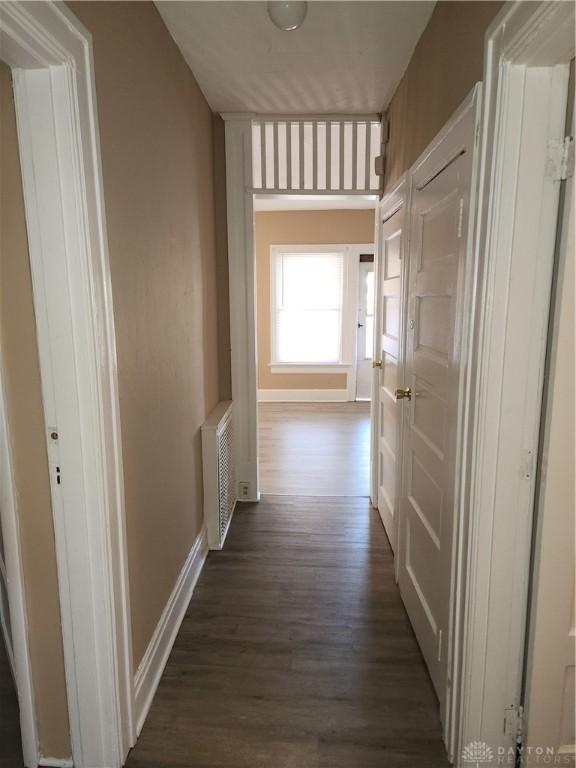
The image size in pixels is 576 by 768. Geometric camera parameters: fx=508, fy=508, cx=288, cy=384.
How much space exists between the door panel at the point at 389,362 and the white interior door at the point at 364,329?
3546 millimetres

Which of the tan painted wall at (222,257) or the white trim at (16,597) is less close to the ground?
the tan painted wall at (222,257)

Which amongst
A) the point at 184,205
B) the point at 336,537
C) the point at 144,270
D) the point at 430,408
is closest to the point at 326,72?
the point at 184,205

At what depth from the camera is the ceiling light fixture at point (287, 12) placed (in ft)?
5.67

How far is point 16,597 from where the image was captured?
148 cm

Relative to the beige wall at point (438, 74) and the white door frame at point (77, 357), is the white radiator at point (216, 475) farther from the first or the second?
the beige wall at point (438, 74)

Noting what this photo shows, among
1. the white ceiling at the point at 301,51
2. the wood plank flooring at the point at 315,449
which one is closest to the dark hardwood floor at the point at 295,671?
the wood plank flooring at the point at 315,449

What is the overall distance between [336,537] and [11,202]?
2.49 m

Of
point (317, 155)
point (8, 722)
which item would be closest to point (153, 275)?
point (8, 722)

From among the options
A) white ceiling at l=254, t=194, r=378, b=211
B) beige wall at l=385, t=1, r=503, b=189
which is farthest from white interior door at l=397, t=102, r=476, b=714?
white ceiling at l=254, t=194, r=378, b=211

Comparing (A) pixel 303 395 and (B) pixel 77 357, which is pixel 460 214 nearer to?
(B) pixel 77 357

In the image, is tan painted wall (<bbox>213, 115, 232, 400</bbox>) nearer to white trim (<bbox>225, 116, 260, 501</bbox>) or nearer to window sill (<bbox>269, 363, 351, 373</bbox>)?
white trim (<bbox>225, 116, 260, 501</bbox>)

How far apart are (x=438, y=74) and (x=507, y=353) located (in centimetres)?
120

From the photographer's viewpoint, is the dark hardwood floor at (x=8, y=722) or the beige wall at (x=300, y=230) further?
the beige wall at (x=300, y=230)

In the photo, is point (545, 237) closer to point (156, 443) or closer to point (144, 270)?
point (144, 270)
